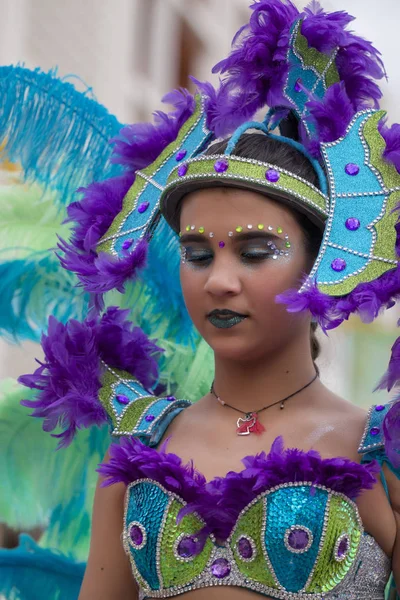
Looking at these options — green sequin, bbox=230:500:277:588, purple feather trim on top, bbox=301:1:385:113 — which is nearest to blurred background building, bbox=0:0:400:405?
purple feather trim on top, bbox=301:1:385:113

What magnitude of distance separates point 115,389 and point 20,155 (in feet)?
2.01

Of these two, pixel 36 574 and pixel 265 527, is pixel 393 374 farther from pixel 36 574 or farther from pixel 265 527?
pixel 36 574

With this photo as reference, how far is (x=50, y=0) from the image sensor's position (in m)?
3.77

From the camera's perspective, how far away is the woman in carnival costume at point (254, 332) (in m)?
1.70

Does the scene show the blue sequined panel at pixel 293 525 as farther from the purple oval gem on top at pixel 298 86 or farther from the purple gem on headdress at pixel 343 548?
the purple oval gem on top at pixel 298 86

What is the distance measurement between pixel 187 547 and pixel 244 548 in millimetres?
109

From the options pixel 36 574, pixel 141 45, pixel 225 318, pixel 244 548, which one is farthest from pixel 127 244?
pixel 141 45

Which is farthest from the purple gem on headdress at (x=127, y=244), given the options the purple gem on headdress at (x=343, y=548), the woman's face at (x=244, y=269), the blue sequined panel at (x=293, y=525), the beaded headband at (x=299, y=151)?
the purple gem on headdress at (x=343, y=548)

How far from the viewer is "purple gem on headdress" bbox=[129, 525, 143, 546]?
5.94ft

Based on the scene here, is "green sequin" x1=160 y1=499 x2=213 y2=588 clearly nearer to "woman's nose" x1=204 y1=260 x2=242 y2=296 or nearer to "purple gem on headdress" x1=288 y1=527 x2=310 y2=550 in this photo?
"purple gem on headdress" x1=288 y1=527 x2=310 y2=550

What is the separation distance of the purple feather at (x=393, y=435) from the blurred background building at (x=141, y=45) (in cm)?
98

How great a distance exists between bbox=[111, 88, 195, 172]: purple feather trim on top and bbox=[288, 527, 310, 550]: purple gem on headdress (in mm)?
893

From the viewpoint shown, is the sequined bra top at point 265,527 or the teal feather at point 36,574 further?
the teal feather at point 36,574

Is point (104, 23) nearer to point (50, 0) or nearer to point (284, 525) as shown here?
point (50, 0)
